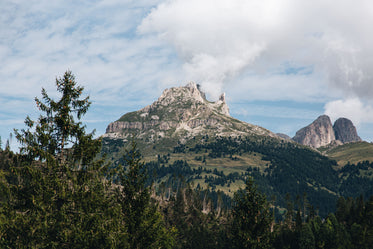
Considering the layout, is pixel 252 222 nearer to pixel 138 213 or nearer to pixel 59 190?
pixel 138 213

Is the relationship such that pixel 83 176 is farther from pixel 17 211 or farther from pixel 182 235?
pixel 182 235

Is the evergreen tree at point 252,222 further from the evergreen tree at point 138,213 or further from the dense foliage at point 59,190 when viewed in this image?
the dense foliage at point 59,190

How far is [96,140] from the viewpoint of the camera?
2941 centimetres

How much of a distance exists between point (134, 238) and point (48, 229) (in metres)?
11.9

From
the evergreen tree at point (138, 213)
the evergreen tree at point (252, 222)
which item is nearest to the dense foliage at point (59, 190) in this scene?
the evergreen tree at point (138, 213)

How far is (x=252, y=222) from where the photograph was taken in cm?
3916

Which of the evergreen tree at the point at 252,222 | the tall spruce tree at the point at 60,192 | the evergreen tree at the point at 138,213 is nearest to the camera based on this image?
the tall spruce tree at the point at 60,192

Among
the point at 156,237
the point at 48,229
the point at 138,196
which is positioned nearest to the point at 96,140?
the point at 48,229

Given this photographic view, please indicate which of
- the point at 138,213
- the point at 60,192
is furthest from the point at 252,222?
the point at 60,192

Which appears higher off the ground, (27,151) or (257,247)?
(27,151)

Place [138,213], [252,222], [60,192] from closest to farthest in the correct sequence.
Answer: [60,192], [138,213], [252,222]

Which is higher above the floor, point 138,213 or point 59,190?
point 59,190

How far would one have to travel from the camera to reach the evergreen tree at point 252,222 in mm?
38031

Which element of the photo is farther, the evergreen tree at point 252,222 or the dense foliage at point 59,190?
the evergreen tree at point 252,222
